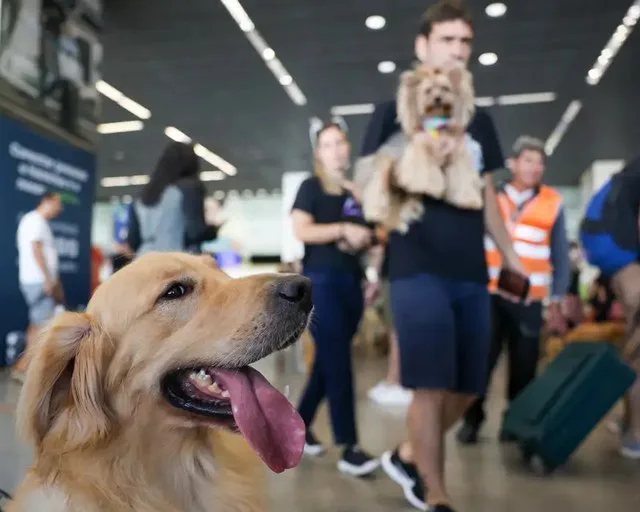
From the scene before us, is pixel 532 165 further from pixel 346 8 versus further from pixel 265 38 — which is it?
pixel 265 38

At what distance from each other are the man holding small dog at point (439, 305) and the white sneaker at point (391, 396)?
2628 millimetres

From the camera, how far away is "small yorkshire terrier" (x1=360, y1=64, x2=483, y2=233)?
7.30 feet

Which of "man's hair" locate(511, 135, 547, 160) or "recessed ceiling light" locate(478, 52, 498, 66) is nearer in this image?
"man's hair" locate(511, 135, 547, 160)

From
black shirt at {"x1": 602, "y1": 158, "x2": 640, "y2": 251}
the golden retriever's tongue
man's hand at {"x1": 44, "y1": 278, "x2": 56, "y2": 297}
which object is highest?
black shirt at {"x1": 602, "y1": 158, "x2": 640, "y2": 251}

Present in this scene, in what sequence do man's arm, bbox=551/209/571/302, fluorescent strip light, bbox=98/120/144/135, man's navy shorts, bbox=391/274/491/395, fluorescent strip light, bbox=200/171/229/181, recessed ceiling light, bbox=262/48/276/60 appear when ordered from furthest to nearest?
fluorescent strip light, bbox=200/171/229/181
fluorescent strip light, bbox=98/120/144/135
recessed ceiling light, bbox=262/48/276/60
man's arm, bbox=551/209/571/302
man's navy shorts, bbox=391/274/491/395

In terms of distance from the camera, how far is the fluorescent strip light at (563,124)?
10.7 metres

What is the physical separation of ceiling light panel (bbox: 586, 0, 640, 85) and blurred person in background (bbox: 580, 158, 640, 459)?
4.52 meters

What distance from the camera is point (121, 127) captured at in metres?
12.1

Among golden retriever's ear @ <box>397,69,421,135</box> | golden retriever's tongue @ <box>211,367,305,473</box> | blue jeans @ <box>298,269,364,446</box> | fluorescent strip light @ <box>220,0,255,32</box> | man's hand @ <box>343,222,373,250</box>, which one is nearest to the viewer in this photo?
golden retriever's tongue @ <box>211,367,305,473</box>

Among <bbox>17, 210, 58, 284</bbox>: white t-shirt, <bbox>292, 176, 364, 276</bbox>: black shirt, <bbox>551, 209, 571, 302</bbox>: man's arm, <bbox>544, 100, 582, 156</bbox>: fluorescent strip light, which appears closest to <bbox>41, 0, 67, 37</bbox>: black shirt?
<bbox>17, 210, 58, 284</bbox>: white t-shirt

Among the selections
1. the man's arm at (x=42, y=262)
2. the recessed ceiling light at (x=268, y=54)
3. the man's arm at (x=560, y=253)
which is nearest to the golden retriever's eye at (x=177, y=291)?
the man's arm at (x=560, y=253)

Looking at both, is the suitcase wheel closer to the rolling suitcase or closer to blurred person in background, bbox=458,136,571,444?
the rolling suitcase

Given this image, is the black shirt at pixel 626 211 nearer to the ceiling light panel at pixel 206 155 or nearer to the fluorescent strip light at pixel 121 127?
the ceiling light panel at pixel 206 155

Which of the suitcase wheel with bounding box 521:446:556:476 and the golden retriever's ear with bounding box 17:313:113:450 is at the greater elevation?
the golden retriever's ear with bounding box 17:313:113:450
